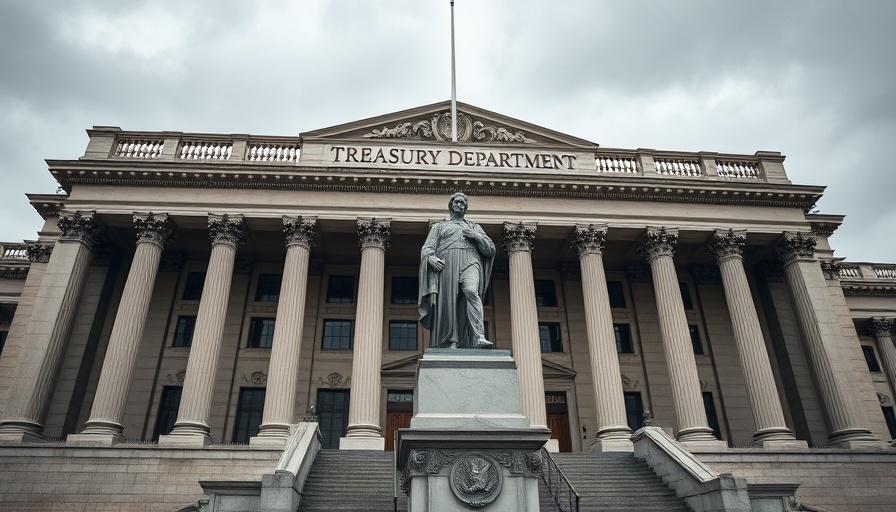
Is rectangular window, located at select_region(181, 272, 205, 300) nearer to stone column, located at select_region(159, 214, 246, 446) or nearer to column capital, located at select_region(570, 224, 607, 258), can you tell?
stone column, located at select_region(159, 214, 246, 446)

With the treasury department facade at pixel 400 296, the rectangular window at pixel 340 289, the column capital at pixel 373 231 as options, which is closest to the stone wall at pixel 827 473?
the treasury department facade at pixel 400 296

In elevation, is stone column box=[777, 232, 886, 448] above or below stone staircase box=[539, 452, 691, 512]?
above

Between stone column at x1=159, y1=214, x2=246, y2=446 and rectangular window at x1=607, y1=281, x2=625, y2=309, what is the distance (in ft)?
56.0

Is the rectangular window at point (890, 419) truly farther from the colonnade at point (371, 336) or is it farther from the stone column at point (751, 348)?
the stone column at point (751, 348)

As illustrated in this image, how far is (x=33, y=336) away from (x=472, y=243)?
1964 cm

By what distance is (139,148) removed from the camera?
1038 inches

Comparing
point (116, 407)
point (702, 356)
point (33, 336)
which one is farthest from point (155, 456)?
point (702, 356)

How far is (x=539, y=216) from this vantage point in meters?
25.8

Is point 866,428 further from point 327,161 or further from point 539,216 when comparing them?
point 327,161

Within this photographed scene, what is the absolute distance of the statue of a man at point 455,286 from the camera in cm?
952

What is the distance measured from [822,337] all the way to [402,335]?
1728cm

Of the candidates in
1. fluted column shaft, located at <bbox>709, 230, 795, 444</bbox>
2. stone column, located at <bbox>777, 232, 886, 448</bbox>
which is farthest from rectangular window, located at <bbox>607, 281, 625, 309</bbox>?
stone column, located at <bbox>777, 232, 886, 448</bbox>

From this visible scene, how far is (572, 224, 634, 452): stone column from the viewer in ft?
71.6

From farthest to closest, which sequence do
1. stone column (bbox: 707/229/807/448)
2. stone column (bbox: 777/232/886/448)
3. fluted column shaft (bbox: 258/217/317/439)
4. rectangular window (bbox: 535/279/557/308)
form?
rectangular window (bbox: 535/279/557/308) < stone column (bbox: 777/232/886/448) < stone column (bbox: 707/229/807/448) < fluted column shaft (bbox: 258/217/317/439)
